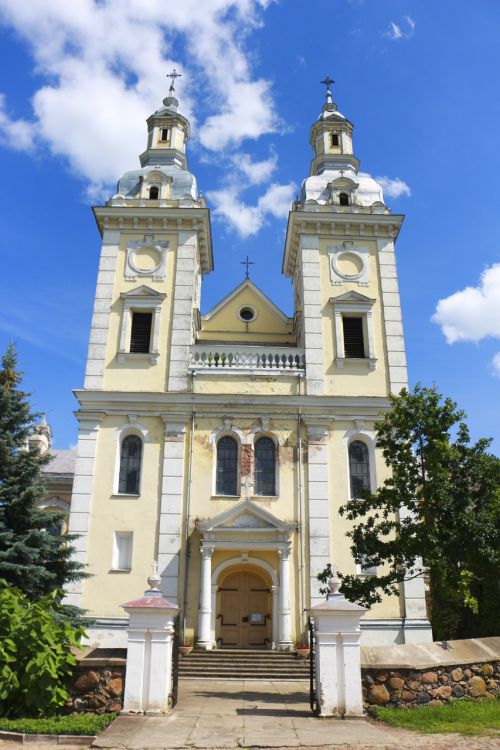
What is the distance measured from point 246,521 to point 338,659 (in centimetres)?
953

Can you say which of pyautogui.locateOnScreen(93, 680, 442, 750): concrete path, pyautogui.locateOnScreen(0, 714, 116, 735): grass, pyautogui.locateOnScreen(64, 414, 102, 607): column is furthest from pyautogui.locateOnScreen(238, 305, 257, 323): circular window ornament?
pyautogui.locateOnScreen(0, 714, 116, 735): grass

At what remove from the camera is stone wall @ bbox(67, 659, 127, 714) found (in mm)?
9680

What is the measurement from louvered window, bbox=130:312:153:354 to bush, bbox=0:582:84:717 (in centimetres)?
1351

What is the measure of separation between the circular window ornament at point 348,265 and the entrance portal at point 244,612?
1129cm

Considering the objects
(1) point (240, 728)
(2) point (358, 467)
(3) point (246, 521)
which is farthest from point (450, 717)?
(2) point (358, 467)

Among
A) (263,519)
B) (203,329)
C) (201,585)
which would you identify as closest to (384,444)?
(263,519)

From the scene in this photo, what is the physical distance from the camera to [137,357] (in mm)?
21922

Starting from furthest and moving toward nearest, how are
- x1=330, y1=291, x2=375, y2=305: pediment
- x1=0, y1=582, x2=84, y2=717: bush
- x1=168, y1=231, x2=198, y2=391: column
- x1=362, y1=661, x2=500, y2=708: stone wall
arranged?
x1=330, y1=291, x2=375, y2=305: pediment < x1=168, y1=231, x2=198, y2=391: column < x1=362, y1=661, x2=500, y2=708: stone wall < x1=0, y1=582, x2=84, y2=717: bush

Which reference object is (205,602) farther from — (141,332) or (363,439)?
(141,332)

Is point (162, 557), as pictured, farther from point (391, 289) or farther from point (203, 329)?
point (391, 289)

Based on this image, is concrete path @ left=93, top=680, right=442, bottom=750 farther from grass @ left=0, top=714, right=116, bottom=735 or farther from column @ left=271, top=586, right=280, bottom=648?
column @ left=271, top=586, right=280, bottom=648

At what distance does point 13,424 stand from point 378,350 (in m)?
12.8

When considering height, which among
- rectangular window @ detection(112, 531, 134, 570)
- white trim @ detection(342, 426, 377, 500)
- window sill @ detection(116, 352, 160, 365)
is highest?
window sill @ detection(116, 352, 160, 365)

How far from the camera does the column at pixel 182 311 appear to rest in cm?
2164
